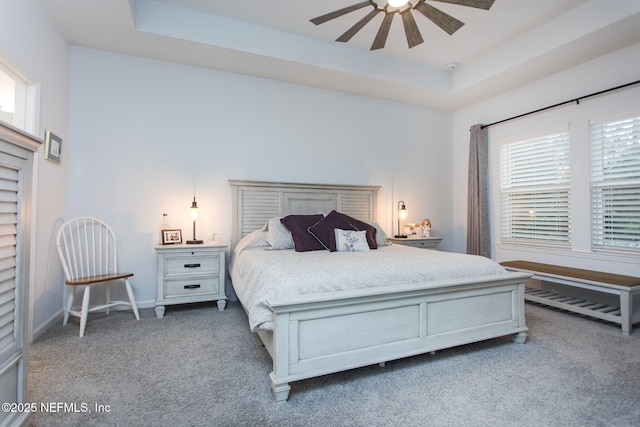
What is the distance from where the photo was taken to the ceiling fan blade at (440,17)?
2.29 metres

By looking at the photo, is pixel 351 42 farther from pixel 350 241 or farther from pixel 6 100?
pixel 6 100

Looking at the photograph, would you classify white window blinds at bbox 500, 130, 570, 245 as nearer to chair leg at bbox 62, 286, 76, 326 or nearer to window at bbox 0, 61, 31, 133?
chair leg at bbox 62, 286, 76, 326

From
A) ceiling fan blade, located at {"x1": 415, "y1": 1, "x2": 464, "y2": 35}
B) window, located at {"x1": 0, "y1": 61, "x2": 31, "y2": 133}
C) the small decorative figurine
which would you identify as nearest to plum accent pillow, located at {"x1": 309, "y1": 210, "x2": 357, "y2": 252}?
the small decorative figurine

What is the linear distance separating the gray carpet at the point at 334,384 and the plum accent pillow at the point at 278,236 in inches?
35.2

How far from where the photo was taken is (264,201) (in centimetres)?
378

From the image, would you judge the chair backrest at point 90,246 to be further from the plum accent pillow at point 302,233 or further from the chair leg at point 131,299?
the plum accent pillow at point 302,233

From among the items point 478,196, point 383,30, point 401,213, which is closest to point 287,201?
point 401,213

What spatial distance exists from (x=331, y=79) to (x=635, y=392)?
3789 mm

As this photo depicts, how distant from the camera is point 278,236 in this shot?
126 inches

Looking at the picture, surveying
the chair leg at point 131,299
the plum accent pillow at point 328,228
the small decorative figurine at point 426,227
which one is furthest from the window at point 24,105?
the small decorative figurine at point 426,227

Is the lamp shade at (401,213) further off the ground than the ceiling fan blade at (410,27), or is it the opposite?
the ceiling fan blade at (410,27)

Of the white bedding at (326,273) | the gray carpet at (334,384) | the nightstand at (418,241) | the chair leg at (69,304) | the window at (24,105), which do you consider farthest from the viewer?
the nightstand at (418,241)

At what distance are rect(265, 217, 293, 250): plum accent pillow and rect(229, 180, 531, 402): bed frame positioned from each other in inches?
46.7

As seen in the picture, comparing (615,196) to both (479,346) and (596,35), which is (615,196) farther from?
(479,346)
